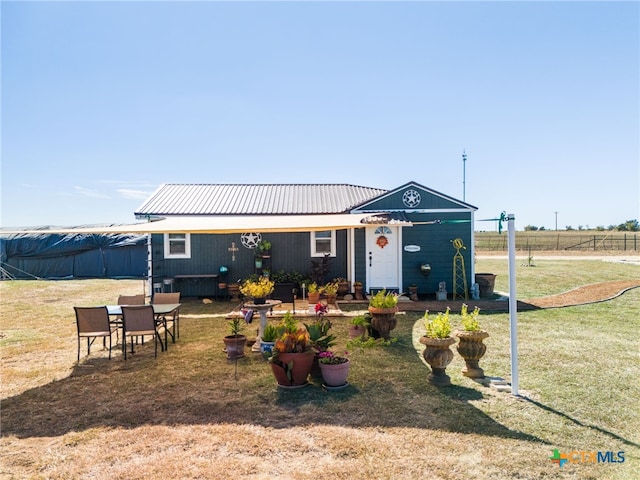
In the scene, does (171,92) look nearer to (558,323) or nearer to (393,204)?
(393,204)

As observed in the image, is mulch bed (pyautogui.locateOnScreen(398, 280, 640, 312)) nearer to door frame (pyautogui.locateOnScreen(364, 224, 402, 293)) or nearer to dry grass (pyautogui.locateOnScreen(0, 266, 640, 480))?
door frame (pyautogui.locateOnScreen(364, 224, 402, 293))

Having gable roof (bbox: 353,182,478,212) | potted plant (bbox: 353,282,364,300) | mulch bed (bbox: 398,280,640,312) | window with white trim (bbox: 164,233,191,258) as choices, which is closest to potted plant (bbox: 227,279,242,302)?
window with white trim (bbox: 164,233,191,258)

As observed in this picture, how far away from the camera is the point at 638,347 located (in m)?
6.13

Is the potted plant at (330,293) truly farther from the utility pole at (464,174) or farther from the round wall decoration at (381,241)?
the utility pole at (464,174)

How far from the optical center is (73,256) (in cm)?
1828

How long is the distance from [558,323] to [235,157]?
11792 millimetres

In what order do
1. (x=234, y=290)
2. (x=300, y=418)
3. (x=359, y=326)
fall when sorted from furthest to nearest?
(x=234, y=290) < (x=359, y=326) < (x=300, y=418)

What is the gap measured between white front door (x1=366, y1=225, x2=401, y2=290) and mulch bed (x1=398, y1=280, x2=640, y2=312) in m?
1.18

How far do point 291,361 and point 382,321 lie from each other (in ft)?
8.04

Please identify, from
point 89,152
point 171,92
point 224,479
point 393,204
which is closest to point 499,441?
point 224,479

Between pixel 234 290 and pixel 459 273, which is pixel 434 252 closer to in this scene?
pixel 459 273

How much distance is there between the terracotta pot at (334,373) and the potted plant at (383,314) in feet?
6.69

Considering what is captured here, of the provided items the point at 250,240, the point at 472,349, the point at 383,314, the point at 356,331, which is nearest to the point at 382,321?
the point at 383,314

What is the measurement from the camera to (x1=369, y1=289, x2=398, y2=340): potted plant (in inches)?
254
